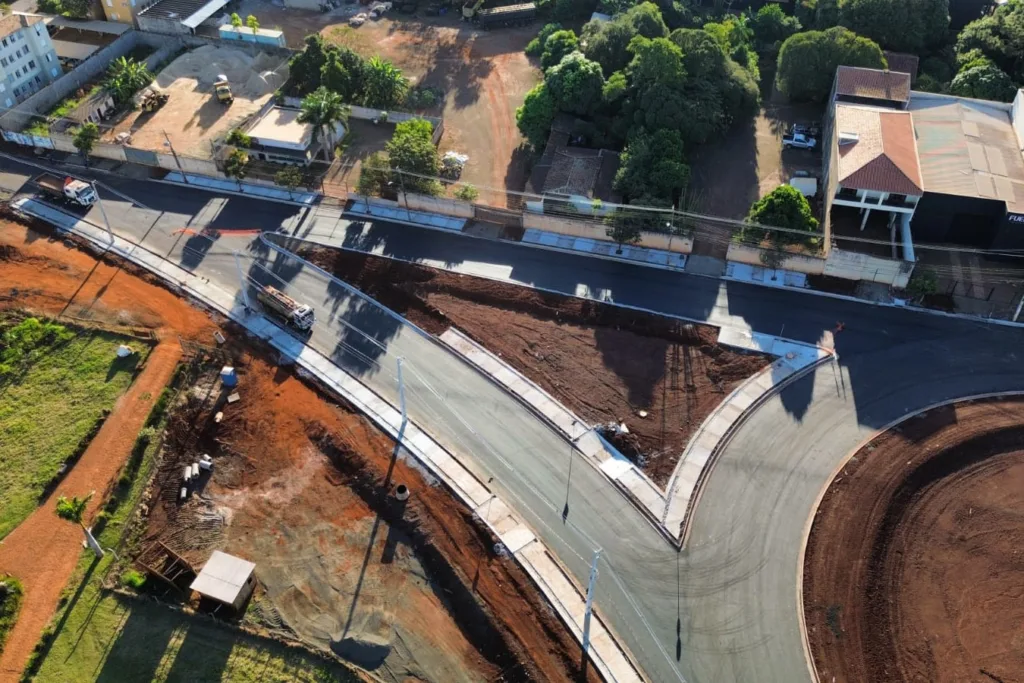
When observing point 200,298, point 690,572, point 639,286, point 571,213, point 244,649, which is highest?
point 571,213

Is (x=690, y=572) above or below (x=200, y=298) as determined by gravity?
below

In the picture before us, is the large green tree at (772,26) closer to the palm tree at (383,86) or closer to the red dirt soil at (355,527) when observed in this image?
the palm tree at (383,86)

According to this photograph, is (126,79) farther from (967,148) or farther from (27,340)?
(967,148)

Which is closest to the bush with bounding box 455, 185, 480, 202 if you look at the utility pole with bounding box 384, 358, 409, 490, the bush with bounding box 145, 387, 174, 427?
the utility pole with bounding box 384, 358, 409, 490

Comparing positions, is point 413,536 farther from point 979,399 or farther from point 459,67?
point 459,67

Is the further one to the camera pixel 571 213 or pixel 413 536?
pixel 571 213

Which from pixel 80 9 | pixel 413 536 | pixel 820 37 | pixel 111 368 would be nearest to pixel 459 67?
pixel 820 37
